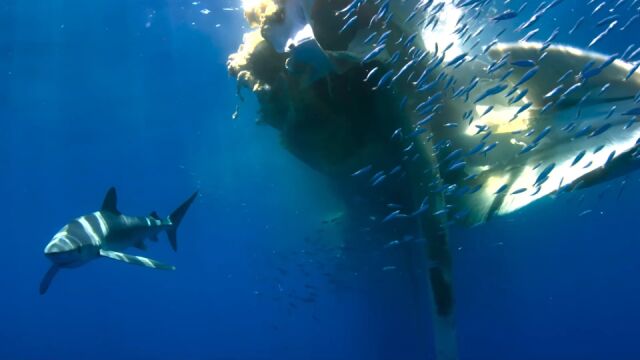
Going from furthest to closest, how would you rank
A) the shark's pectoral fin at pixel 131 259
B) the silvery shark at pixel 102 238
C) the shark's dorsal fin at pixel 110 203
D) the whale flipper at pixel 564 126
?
the whale flipper at pixel 564 126 < the shark's dorsal fin at pixel 110 203 < the shark's pectoral fin at pixel 131 259 < the silvery shark at pixel 102 238

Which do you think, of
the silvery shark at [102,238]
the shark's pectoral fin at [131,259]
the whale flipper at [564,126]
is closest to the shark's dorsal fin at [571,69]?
the whale flipper at [564,126]

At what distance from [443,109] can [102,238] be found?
7.15m

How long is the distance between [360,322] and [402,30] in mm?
26571

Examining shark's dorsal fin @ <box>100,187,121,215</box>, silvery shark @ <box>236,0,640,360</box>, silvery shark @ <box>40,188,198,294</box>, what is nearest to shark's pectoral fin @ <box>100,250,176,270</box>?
silvery shark @ <box>40,188,198,294</box>

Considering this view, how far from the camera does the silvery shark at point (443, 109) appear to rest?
6.71m

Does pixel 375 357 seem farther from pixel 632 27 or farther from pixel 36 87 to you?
pixel 36 87

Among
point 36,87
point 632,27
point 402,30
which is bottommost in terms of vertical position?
point 402,30

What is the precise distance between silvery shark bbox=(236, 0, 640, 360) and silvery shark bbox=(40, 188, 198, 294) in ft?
10.8

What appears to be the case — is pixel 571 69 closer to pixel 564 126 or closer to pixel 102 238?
pixel 564 126

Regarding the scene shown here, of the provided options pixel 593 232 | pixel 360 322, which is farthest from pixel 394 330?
pixel 593 232

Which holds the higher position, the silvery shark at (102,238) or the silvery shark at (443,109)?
the silvery shark at (443,109)

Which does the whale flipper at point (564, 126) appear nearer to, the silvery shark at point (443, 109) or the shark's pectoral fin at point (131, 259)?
the silvery shark at point (443, 109)

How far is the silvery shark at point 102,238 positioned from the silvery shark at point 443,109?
3288mm

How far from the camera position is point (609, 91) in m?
6.89
